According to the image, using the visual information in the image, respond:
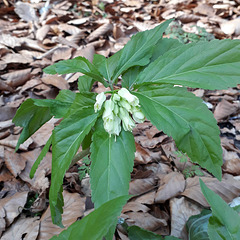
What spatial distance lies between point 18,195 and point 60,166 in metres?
0.77

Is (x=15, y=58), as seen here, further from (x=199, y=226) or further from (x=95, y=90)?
(x=199, y=226)

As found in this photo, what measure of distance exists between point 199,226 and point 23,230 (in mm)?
934

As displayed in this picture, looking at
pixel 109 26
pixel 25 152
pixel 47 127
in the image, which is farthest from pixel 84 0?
pixel 25 152

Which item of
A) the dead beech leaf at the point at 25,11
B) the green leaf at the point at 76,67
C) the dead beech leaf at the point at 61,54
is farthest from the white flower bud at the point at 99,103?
the dead beech leaf at the point at 25,11

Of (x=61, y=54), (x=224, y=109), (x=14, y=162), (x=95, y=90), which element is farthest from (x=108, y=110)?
(x=61, y=54)

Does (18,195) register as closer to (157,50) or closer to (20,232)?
(20,232)

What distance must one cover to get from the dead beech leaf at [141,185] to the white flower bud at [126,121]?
0.70 m

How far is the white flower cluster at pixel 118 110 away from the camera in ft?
2.88

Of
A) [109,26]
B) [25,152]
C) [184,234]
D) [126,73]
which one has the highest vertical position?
[126,73]

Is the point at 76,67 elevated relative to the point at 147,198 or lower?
elevated

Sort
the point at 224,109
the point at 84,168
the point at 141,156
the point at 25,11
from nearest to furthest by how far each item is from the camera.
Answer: the point at 84,168 < the point at 141,156 < the point at 224,109 < the point at 25,11

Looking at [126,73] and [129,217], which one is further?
[129,217]

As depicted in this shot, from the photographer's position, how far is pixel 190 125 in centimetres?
81

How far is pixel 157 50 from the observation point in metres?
1.12
